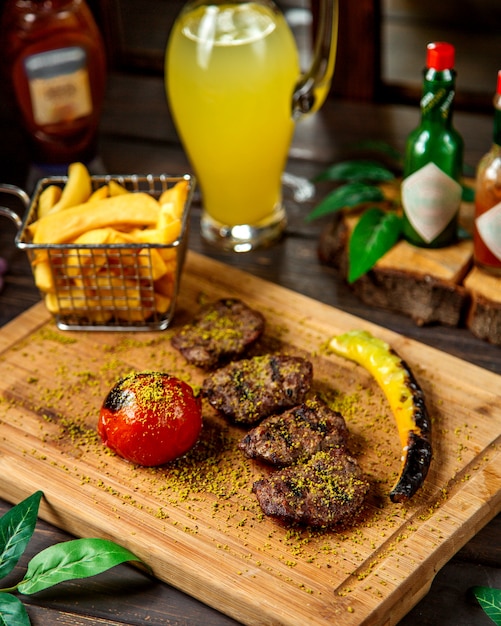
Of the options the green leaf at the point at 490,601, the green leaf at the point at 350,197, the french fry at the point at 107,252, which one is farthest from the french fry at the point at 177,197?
the green leaf at the point at 490,601

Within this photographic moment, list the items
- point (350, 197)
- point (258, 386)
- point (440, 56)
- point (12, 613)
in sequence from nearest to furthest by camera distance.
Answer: point (12, 613), point (258, 386), point (440, 56), point (350, 197)

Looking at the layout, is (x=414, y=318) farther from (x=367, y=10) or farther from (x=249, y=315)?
(x=367, y=10)

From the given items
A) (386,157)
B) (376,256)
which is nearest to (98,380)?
(376,256)

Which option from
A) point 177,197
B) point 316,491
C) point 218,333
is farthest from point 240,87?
point 316,491

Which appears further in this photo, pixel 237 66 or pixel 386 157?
pixel 386 157

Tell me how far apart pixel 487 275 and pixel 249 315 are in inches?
18.7

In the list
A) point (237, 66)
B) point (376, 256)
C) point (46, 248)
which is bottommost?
point (376, 256)

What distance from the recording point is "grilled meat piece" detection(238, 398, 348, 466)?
1.44 m

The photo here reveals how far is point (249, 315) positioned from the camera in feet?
5.75

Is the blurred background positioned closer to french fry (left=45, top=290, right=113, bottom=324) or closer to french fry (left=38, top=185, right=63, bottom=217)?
french fry (left=38, top=185, right=63, bottom=217)

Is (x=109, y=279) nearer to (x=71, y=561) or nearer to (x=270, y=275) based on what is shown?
(x=270, y=275)

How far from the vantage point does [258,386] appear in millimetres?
1565

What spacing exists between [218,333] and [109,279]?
23 cm

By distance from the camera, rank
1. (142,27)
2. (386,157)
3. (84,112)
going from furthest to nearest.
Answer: (142,27) → (386,157) → (84,112)
